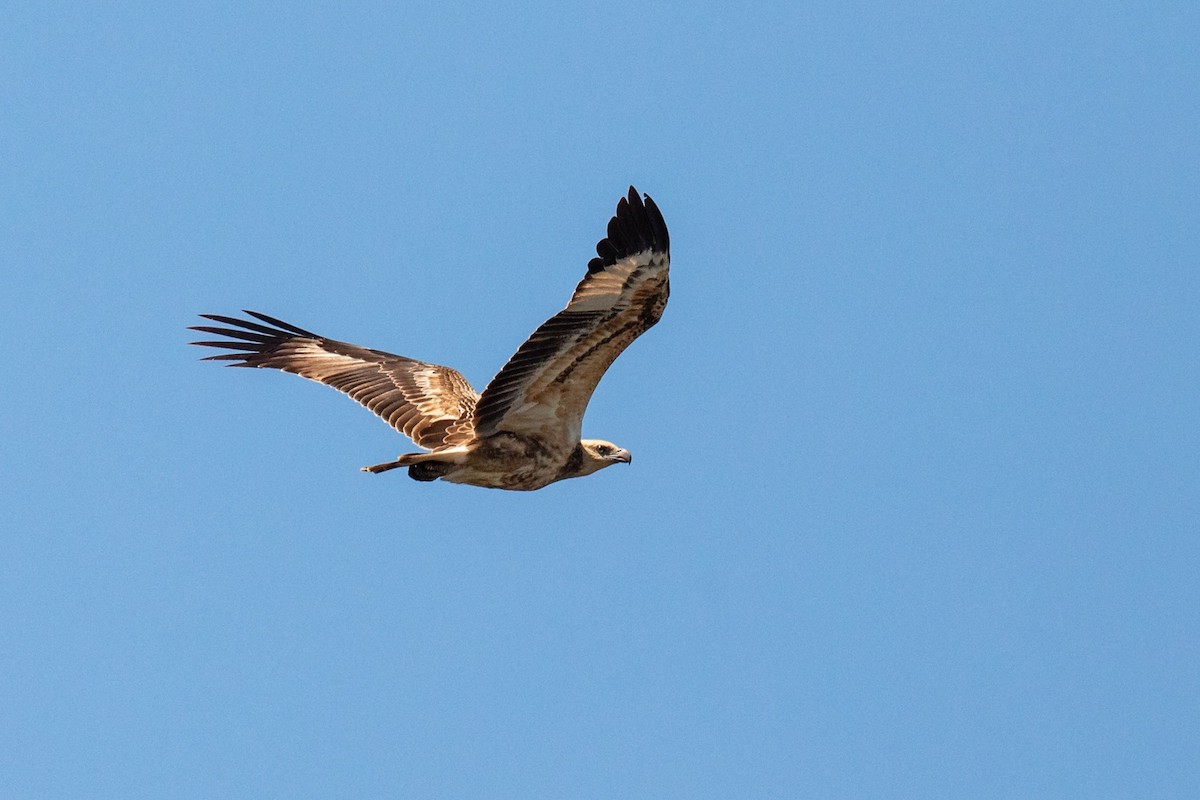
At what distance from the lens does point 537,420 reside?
1433 cm

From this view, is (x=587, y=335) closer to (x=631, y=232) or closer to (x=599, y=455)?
(x=631, y=232)

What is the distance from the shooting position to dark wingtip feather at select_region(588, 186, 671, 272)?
12.6 meters

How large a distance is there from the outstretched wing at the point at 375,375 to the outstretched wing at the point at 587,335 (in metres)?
0.74

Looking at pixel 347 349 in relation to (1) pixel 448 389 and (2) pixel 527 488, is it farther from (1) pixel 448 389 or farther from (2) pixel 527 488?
(2) pixel 527 488

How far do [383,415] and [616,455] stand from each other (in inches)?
95.2

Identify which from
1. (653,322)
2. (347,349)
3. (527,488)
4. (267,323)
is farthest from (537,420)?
(267,323)

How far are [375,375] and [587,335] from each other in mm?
4513

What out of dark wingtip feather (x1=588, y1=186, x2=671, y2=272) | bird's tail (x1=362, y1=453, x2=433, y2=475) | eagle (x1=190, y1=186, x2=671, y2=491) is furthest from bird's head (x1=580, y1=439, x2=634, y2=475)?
dark wingtip feather (x1=588, y1=186, x2=671, y2=272)

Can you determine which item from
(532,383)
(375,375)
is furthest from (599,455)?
(375,375)

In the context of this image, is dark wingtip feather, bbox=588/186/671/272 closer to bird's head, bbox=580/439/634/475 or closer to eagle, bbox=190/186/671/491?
eagle, bbox=190/186/671/491

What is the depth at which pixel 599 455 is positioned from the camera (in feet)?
50.0

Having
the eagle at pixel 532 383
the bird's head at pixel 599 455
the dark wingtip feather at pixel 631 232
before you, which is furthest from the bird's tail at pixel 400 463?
the dark wingtip feather at pixel 631 232

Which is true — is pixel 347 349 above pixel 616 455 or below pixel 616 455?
above

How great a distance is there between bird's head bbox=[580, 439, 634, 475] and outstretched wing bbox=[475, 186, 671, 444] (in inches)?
24.6
